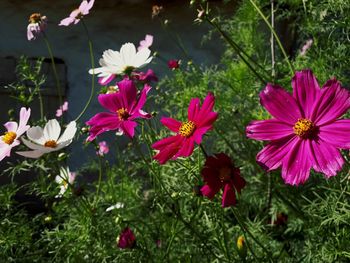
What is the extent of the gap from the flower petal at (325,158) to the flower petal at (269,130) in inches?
2.0

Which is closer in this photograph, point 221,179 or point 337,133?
A: point 337,133

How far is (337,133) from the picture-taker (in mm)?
831

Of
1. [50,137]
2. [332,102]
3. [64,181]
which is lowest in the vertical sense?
[64,181]

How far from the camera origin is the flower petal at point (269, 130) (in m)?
0.87

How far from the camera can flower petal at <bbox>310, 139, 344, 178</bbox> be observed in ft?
2.61

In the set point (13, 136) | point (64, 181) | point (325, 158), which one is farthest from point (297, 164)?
point (64, 181)

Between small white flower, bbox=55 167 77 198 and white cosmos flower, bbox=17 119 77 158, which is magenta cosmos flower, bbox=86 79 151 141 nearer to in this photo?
white cosmos flower, bbox=17 119 77 158

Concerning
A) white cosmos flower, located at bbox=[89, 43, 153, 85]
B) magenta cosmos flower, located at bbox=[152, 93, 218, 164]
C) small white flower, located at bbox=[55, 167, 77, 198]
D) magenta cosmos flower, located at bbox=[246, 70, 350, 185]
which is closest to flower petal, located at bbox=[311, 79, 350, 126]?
magenta cosmos flower, located at bbox=[246, 70, 350, 185]

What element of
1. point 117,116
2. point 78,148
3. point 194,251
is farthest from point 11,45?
point 117,116

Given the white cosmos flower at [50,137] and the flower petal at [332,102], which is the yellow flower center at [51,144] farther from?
the flower petal at [332,102]

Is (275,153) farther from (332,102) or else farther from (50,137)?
(50,137)

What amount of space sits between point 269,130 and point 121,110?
28 cm

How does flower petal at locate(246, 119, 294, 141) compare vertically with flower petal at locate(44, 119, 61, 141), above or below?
above

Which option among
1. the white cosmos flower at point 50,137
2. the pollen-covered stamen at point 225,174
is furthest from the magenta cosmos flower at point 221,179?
the white cosmos flower at point 50,137
